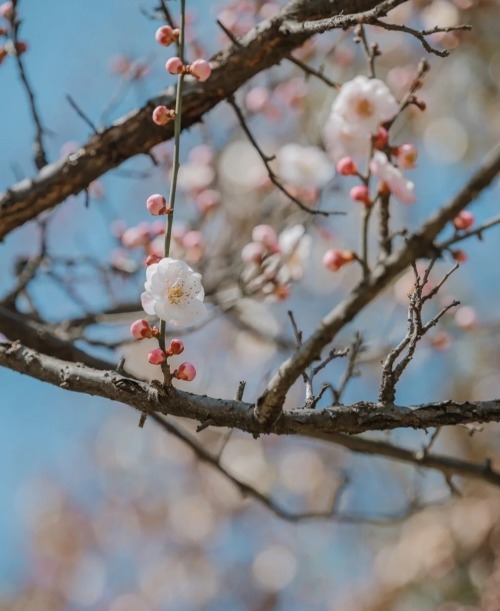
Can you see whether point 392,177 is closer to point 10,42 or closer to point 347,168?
point 347,168

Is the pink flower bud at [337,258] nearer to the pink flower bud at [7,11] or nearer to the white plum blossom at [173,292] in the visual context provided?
the white plum blossom at [173,292]

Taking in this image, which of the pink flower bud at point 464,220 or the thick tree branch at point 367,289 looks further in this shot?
the pink flower bud at point 464,220

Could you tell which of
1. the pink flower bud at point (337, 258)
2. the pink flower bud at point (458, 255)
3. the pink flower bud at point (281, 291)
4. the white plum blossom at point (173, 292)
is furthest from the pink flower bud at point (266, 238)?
the white plum blossom at point (173, 292)

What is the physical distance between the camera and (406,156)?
1751 millimetres

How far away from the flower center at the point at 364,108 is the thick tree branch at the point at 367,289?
0.32m

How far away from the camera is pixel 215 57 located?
175cm

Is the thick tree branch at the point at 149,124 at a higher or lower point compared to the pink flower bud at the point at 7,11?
lower

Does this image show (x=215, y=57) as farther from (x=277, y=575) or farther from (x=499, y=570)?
(x=277, y=575)

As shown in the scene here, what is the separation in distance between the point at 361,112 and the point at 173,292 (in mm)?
789

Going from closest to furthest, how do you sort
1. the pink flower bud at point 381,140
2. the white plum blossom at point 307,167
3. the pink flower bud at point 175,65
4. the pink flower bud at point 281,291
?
the pink flower bud at point 175,65 → the pink flower bud at point 381,140 → the pink flower bud at point 281,291 → the white plum blossom at point 307,167

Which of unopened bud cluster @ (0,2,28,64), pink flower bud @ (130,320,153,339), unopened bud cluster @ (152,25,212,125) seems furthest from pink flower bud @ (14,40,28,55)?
pink flower bud @ (130,320,153,339)

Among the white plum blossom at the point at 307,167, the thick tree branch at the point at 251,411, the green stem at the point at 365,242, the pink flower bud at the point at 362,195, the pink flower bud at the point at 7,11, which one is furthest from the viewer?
the white plum blossom at the point at 307,167

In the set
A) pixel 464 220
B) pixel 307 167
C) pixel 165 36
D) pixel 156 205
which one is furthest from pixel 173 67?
pixel 307 167

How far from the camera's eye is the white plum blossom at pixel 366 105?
5.75 feet
